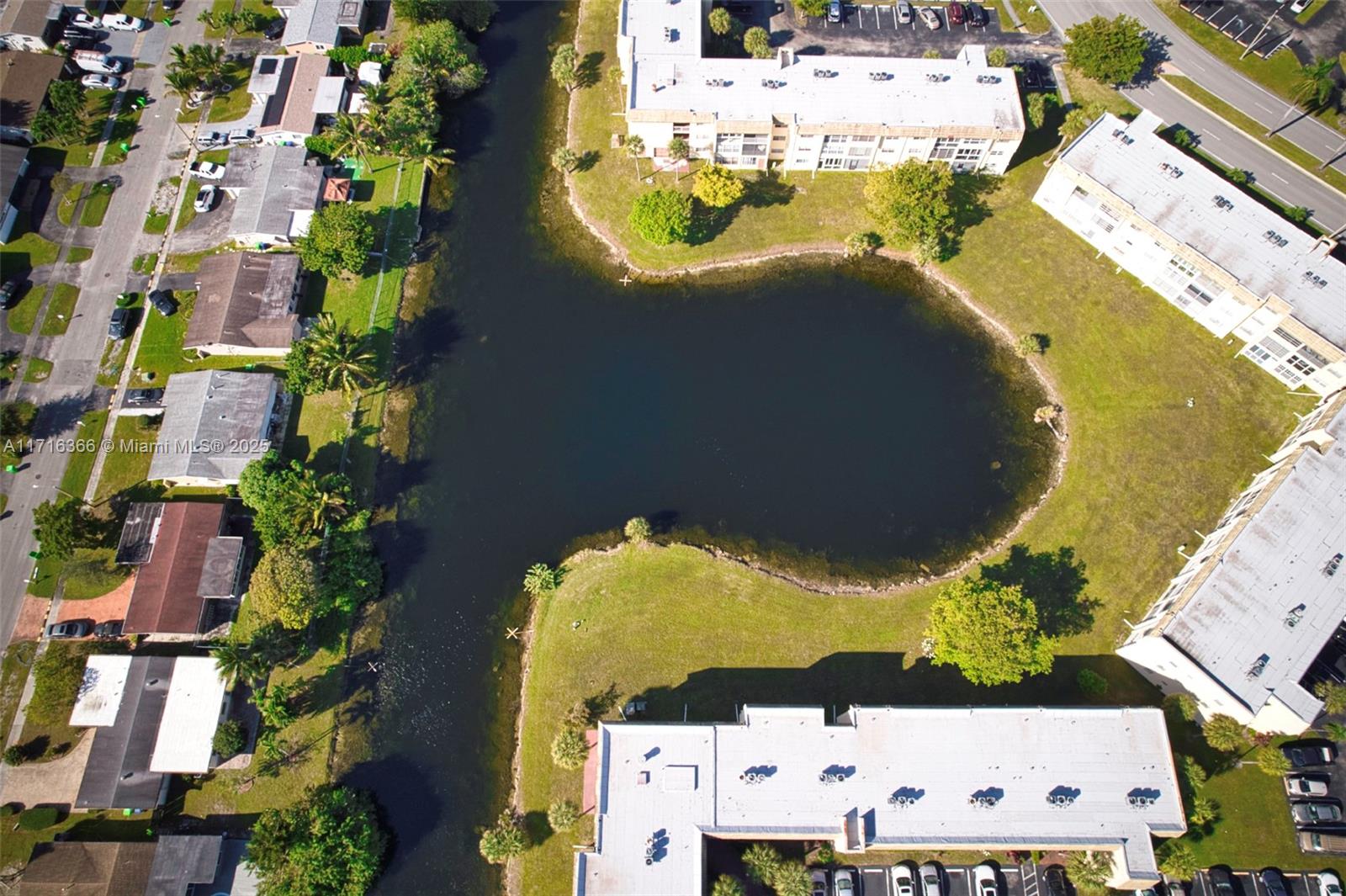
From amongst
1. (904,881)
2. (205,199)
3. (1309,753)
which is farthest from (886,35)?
(904,881)

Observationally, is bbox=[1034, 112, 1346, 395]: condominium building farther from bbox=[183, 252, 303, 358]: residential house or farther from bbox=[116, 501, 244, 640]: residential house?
bbox=[116, 501, 244, 640]: residential house

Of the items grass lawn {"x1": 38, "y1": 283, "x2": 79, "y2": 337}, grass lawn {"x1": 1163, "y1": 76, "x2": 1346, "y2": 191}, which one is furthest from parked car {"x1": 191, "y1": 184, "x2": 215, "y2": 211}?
grass lawn {"x1": 1163, "y1": 76, "x2": 1346, "y2": 191}

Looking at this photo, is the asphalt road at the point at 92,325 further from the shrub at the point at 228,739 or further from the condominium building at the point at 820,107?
the condominium building at the point at 820,107

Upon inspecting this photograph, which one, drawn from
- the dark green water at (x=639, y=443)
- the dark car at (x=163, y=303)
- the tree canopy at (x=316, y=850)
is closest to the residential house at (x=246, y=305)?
the dark car at (x=163, y=303)

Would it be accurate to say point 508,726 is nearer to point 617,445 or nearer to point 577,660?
point 577,660

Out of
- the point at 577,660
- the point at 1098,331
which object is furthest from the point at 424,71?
the point at 1098,331
